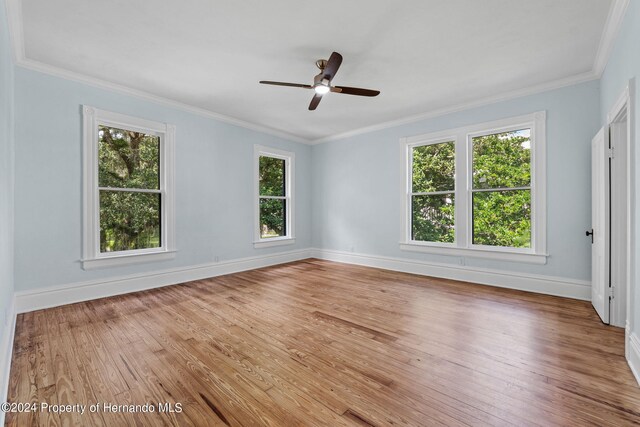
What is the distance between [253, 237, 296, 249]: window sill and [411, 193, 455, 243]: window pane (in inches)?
102

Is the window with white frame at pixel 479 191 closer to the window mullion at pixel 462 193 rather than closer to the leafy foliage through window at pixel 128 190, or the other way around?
the window mullion at pixel 462 193

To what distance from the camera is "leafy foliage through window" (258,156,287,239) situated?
5906 millimetres

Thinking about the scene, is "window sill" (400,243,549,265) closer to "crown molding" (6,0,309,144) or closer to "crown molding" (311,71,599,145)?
"crown molding" (311,71,599,145)

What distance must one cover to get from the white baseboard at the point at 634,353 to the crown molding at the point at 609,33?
254 cm

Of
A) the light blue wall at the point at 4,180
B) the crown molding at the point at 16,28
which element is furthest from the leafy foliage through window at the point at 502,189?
the crown molding at the point at 16,28

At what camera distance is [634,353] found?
198cm

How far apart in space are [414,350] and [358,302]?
127 cm

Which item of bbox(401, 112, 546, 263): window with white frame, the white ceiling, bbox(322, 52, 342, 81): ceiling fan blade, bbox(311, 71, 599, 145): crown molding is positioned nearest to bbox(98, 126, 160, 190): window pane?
the white ceiling

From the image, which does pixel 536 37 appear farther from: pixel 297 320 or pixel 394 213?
pixel 297 320

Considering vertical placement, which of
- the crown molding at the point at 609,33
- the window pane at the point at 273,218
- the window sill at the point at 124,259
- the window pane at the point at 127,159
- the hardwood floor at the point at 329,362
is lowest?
the hardwood floor at the point at 329,362

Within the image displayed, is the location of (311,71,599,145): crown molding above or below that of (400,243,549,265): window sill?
above

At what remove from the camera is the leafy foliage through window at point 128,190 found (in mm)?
3863

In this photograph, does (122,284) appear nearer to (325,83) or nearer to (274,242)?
(274,242)

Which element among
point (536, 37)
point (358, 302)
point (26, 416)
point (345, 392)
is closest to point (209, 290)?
point (358, 302)
